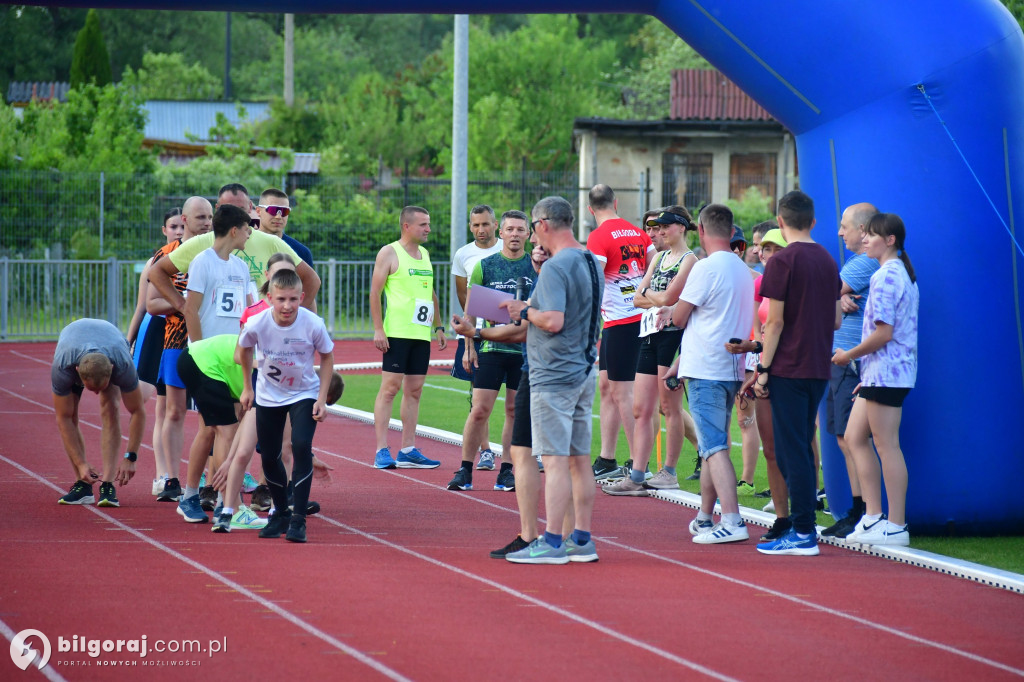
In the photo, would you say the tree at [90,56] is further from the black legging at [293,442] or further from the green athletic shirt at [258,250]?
the black legging at [293,442]

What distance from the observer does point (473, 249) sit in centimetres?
1020

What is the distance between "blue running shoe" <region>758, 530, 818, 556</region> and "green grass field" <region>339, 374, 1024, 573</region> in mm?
738

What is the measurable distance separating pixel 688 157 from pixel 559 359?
1048 inches

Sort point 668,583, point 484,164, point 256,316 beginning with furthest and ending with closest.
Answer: point 484,164 < point 256,316 < point 668,583

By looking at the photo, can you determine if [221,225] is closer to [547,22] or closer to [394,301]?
[394,301]

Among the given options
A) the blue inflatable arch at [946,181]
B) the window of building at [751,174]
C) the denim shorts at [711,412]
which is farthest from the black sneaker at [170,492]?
the window of building at [751,174]

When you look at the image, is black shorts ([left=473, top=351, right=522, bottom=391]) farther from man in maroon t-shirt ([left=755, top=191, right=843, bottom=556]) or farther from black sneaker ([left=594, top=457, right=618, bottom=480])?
man in maroon t-shirt ([left=755, top=191, right=843, bottom=556])

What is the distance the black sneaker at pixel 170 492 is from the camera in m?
8.66

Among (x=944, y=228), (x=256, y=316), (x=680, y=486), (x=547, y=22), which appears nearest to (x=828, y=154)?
(x=944, y=228)

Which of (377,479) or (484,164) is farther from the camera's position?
(484,164)

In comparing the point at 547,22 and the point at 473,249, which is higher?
the point at 547,22

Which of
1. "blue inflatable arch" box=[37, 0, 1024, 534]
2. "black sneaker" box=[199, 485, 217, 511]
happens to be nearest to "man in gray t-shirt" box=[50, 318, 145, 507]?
"black sneaker" box=[199, 485, 217, 511]

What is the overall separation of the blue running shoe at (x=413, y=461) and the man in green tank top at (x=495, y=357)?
1038mm

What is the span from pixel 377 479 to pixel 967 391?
4474 millimetres
